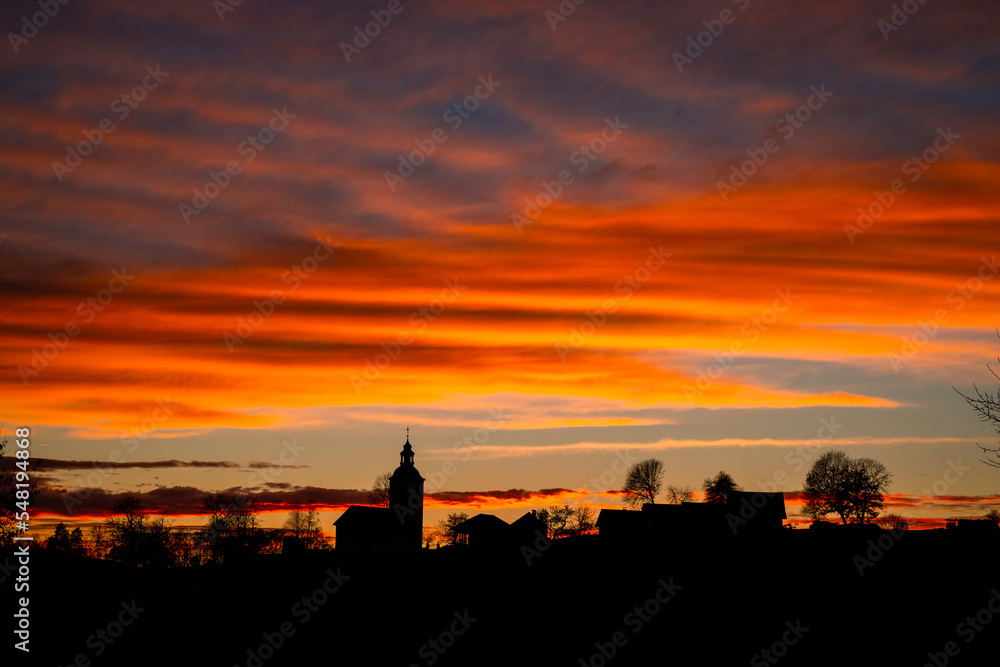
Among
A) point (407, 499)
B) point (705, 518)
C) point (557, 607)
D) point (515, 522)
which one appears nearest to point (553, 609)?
point (557, 607)

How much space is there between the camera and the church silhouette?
393 ft

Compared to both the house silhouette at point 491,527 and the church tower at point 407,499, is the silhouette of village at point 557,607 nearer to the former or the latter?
the house silhouette at point 491,527

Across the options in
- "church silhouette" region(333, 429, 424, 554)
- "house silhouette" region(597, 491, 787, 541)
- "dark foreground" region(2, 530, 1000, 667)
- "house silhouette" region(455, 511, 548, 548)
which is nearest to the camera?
"dark foreground" region(2, 530, 1000, 667)

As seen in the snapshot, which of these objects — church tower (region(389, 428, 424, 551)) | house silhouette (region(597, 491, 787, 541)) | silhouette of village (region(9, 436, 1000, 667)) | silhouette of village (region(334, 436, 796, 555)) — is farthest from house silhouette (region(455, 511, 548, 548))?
silhouette of village (region(9, 436, 1000, 667))

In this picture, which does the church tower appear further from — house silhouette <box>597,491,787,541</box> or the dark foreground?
the dark foreground

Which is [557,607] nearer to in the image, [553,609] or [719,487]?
[553,609]

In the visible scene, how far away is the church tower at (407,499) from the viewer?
400 feet

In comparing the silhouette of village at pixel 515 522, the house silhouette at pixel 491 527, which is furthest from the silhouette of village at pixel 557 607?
the house silhouette at pixel 491 527

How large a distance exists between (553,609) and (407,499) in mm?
88243

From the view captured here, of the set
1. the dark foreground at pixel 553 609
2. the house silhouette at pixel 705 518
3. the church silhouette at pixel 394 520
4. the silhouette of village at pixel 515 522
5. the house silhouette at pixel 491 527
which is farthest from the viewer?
the church silhouette at pixel 394 520

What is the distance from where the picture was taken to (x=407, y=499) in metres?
123

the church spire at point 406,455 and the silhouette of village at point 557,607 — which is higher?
the church spire at point 406,455

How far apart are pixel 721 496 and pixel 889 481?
2259 centimetres

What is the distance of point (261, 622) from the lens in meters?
37.3
